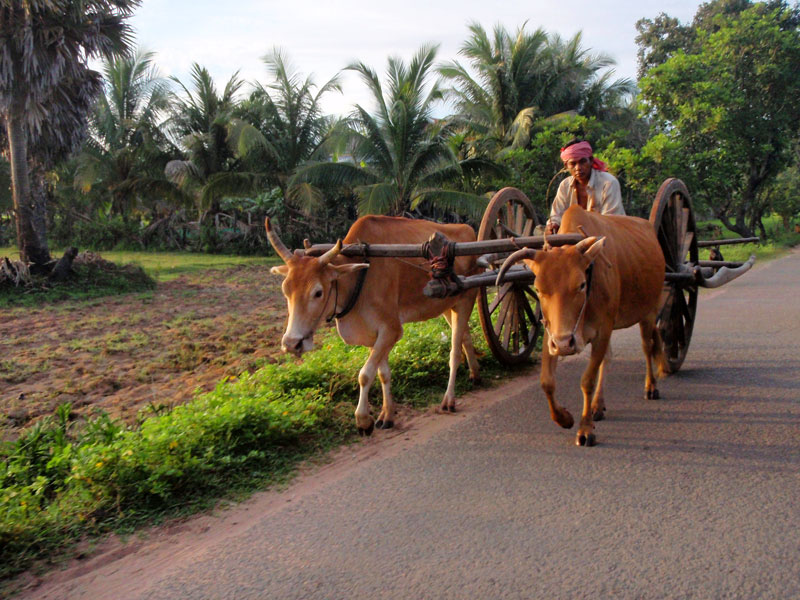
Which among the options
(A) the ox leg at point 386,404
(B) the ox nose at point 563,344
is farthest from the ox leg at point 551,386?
(A) the ox leg at point 386,404

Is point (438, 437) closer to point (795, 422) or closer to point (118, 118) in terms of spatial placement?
Result: point (795, 422)

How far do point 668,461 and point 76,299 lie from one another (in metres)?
12.0

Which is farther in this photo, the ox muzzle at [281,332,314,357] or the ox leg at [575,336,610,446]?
the ox leg at [575,336,610,446]

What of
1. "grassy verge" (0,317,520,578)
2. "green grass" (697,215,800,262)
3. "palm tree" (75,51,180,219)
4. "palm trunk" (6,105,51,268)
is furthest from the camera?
"palm tree" (75,51,180,219)

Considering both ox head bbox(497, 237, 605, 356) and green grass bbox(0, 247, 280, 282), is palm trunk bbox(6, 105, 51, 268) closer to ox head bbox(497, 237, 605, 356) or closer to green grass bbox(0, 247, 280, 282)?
green grass bbox(0, 247, 280, 282)

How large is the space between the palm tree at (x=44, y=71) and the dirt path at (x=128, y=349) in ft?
12.5

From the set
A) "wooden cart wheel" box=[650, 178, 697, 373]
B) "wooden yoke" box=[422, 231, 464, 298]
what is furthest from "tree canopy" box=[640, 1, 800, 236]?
"wooden yoke" box=[422, 231, 464, 298]

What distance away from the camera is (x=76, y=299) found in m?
13.1

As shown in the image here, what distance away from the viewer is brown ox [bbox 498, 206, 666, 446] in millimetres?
4078

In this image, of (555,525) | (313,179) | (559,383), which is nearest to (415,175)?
(313,179)

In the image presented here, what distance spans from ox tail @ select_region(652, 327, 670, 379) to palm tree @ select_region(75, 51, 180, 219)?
22376 mm

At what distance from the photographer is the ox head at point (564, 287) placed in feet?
13.1

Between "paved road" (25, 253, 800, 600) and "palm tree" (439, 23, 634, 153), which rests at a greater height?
"palm tree" (439, 23, 634, 153)

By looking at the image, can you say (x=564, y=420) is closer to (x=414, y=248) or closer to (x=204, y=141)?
(x=414, y=248)
